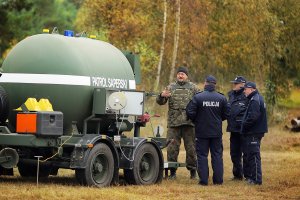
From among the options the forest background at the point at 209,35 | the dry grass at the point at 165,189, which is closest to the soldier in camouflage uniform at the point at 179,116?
the dry grass at the point at 165,189

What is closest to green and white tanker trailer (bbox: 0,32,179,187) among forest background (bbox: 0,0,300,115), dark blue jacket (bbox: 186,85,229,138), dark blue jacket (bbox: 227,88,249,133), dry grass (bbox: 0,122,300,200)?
dry grass (bbox: 0,122,300,200)

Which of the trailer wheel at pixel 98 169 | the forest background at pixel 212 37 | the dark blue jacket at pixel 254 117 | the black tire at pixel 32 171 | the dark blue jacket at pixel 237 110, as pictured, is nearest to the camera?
the trailer wheel at pixel 98 169

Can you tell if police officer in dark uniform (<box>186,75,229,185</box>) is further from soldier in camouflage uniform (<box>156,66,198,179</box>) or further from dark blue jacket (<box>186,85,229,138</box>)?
soldier in camouflage uniform (<box>156,66,198,179</box>)

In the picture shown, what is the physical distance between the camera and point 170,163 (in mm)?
15594

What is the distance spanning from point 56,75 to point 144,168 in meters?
2.47

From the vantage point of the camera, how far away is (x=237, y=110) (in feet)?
53.6

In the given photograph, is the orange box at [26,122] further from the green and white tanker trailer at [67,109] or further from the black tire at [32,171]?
the black tire at [32,171]

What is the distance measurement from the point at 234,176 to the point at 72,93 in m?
4.52

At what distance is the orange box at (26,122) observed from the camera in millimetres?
12984

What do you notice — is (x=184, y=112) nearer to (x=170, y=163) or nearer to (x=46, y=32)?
→ (x=170, y=163)

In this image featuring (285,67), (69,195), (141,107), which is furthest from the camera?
(285,67)

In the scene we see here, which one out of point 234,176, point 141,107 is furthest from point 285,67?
point 141,107

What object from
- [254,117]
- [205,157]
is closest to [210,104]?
[254,117]

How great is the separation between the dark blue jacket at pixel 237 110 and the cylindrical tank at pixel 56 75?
3307 millimetres
